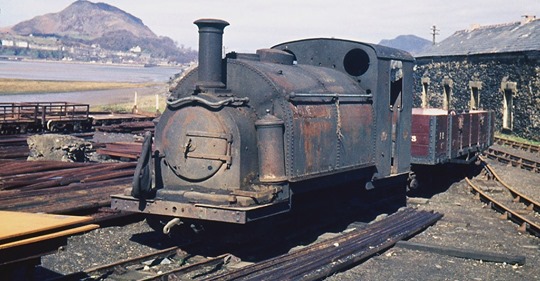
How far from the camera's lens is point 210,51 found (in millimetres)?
8383

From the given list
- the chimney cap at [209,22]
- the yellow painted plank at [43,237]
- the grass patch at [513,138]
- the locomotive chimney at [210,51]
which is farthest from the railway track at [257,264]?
the grass patch at [513,138]

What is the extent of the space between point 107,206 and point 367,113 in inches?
186

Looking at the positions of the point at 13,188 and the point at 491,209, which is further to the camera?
the point at 491,209

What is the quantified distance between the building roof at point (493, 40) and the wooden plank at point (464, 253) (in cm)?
1781

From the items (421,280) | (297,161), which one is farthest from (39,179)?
(421,280)

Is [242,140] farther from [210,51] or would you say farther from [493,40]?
[493,40]

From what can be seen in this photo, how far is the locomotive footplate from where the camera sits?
24.3 ft

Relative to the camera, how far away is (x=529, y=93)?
24.7 m

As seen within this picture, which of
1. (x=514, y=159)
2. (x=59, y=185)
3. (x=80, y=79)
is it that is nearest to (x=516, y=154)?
(x=514, y=159)

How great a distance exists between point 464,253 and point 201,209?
3.90 meters

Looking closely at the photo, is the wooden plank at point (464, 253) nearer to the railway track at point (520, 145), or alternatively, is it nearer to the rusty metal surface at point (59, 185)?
the rusty metal surface at point (59, 185)

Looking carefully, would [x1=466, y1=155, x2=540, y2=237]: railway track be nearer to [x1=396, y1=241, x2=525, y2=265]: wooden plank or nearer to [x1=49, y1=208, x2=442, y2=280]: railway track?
[x1=396, y1=241, x2=525, y2=265]: wooden plank

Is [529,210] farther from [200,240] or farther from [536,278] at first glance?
[200,240]

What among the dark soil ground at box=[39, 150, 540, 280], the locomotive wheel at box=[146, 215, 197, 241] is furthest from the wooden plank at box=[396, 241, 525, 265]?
the locomotive wheel at box=[146, 215, 197, 241]
